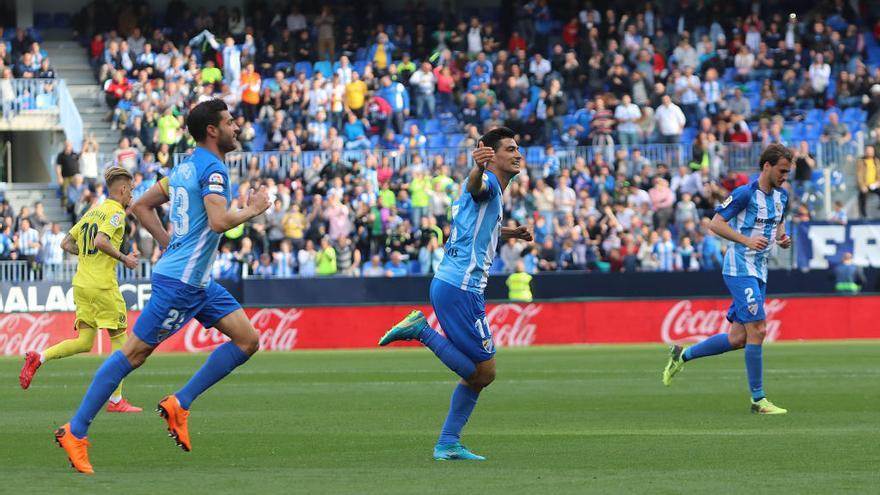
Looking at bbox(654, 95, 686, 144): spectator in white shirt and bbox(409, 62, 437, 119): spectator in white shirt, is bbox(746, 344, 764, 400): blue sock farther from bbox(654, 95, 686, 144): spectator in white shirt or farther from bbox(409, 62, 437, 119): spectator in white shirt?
bbox(409, 62, 437, 119): spectator in white shirt

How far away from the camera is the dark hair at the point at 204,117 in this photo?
9.94 metres

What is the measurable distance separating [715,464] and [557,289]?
20.8 meters

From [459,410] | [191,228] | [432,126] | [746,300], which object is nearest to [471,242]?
[459,410]

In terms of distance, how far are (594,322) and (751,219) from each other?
15254 millimetres

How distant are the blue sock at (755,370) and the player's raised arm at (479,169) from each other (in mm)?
5168

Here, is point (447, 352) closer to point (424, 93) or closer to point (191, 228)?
point (191, 228)

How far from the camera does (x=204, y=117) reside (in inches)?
391

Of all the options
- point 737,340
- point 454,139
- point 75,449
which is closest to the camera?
point 75,449

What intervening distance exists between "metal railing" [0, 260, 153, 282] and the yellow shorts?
14836 millimetres

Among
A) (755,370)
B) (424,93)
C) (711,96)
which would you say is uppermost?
(424,93)

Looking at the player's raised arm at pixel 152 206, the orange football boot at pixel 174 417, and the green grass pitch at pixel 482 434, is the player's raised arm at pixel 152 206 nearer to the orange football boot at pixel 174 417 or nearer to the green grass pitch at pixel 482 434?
the orange football boot at pixel 174 417

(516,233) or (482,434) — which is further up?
(516,233)

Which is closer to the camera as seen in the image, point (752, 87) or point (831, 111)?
point (831, 111)

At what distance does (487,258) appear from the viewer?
10.1 metres
